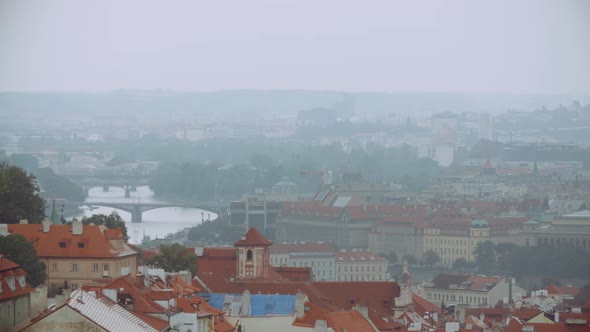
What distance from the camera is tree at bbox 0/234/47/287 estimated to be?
90.3ft

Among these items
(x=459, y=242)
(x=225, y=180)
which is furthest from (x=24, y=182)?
(x=225, y=180)

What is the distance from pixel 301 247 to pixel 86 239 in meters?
39.3

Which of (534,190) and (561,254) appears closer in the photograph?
(561,254)

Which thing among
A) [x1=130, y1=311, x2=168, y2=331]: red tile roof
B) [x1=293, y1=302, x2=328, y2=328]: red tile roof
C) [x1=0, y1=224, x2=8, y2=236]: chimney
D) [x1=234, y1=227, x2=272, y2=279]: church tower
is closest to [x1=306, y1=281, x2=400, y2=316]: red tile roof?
[x1=234, y1=227, x2=272, y2=279]: church tower

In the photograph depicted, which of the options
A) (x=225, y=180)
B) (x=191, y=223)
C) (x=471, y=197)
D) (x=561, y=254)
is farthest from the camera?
(x=225, y=180)

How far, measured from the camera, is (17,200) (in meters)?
35.8

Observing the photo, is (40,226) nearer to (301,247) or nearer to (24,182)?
(24,182)

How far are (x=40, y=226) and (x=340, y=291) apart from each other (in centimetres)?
640

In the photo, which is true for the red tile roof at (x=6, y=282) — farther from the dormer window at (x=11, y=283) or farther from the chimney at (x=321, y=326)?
the chimney at (x=321, y=326)

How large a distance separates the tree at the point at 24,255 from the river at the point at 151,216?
45045 millimetres

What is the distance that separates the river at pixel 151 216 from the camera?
88662 mm

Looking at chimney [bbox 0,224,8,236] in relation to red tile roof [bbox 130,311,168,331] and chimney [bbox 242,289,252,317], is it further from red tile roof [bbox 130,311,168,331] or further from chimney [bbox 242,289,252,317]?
red tile roof [bbox 130,311,168,331]

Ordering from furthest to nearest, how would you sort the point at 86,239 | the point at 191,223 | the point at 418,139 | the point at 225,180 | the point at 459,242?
1. the point at 418,139
2. the point at 225,180
3. the point at 191,223
4. the point at 459,242
5. the point at 86,239

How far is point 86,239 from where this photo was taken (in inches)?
1271
